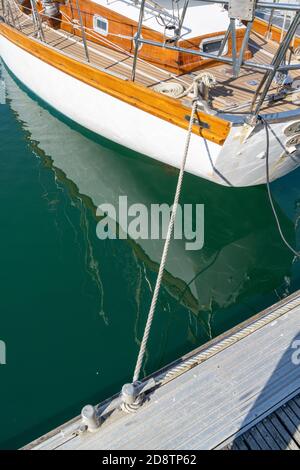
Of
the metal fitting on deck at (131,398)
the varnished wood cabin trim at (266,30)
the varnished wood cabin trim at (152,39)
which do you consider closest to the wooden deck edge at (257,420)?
the metal fitting on deck at (131,398)

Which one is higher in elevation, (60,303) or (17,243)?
(17,243)

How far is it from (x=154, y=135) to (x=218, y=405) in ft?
14.2

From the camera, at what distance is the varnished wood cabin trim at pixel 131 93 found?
549cm

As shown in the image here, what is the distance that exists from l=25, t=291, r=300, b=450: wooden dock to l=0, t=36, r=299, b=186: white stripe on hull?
262 cm

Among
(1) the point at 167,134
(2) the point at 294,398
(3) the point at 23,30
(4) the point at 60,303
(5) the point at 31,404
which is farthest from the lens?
(3) the point at 23,30

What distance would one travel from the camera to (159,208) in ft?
24.4

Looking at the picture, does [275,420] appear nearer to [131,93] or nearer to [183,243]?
[183,243]

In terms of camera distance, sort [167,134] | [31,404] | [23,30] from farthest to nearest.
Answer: [23,30]
[167,134]
[31,404]

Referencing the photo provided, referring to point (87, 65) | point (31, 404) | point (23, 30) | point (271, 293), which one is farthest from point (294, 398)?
point (23, 30)

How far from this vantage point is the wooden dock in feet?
12.8

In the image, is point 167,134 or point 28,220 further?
point 28,220

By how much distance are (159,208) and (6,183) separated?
3149mm

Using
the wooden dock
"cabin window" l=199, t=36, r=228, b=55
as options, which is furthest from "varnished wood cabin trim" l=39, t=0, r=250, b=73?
the wooden dock

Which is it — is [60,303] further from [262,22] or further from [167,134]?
[262,22]
